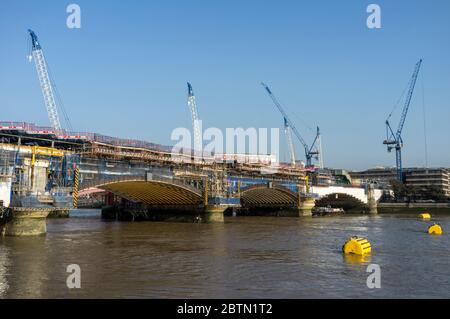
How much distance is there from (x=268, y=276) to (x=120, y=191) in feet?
193

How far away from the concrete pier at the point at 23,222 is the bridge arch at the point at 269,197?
59.2 meters

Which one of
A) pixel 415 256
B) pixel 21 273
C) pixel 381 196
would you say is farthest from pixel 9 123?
pixel 381 196

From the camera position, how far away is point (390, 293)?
64.7 feet

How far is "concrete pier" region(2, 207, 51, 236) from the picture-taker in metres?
40.8

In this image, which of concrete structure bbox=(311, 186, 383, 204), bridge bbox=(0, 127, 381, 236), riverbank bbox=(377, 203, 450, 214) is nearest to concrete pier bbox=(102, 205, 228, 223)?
bridge bbox=(0, 127, 381, 236)

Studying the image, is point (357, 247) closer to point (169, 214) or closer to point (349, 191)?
point (169, 214)

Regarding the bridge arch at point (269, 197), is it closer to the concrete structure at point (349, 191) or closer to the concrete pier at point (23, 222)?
the concrete structure at point (349, 191)

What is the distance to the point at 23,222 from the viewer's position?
4116 centimetres

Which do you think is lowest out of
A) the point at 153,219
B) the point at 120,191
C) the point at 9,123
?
the point at 153,219

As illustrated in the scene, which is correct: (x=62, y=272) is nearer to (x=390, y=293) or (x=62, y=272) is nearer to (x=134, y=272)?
(x=134, y=272)

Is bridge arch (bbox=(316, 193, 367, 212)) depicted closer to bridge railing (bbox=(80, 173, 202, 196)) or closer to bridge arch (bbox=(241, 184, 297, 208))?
bridge arch (bbox=(241, 184, 297, 208))

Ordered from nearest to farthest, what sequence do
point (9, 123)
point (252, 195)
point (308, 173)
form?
point (9, 123) → point (252, 195) → point (308, 173)

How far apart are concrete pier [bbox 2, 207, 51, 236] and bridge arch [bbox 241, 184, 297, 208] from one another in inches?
2330

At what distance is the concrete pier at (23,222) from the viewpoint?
40.8 m
